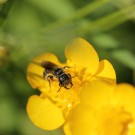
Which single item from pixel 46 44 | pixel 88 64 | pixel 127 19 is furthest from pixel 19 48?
pixel 127 19

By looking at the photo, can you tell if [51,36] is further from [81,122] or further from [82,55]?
[81,122]

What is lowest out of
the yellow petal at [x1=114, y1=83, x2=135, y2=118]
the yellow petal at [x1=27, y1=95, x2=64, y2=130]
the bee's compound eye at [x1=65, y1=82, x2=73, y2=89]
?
the yellow petal at [x1=27, y1=95, x2=64, y2=130]

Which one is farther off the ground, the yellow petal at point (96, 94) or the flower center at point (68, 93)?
the yellow petal at point (96, 94)

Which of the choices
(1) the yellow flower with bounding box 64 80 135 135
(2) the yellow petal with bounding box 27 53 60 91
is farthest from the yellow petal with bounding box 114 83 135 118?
(2) the yellow petal with bounding box 27 53 60 91

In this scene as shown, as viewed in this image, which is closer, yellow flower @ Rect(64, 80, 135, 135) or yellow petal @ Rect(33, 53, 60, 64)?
yellow flower @ Rect(64, 80, 135, 135)

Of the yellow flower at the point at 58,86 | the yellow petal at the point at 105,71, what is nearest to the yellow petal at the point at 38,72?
the yellow flower at the point at 58,86

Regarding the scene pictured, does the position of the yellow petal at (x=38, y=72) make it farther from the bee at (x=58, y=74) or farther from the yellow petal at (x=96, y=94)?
the yellow petal at (x=96, y=94)

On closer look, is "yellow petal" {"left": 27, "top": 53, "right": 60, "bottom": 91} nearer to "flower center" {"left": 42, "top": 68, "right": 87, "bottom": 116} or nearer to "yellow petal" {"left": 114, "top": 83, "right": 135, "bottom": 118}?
"flower center" {"left": 42, "top": 68, "right": 87, "bottom": 116}
